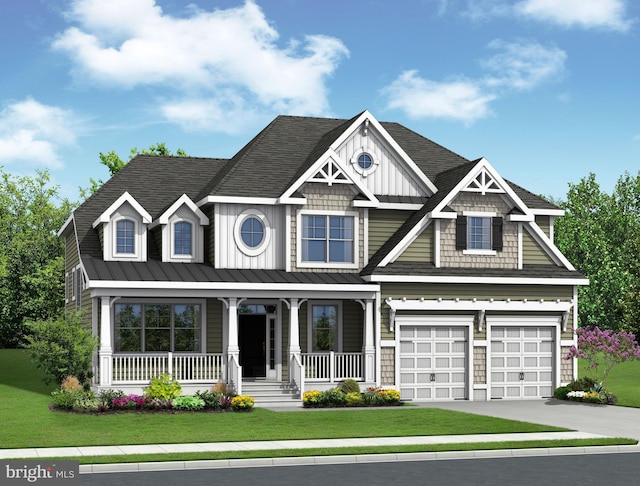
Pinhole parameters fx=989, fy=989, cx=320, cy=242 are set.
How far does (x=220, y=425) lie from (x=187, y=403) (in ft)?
11.4

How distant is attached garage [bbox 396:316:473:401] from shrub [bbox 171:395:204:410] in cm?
780

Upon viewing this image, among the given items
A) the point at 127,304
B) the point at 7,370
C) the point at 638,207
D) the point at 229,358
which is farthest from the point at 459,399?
the point at 638,207

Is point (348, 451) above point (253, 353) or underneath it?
underneath

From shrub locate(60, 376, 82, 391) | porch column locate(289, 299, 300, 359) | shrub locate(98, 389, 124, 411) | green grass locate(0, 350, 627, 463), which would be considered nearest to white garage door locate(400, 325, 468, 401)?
green grass locate(0, 350, 627, 463)

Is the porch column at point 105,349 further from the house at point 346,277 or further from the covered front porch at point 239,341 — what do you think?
the house at point 346,277

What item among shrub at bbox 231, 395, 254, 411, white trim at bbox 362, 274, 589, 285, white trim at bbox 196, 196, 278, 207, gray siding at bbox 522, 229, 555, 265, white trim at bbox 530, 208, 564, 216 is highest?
white trim at bbox 196, 196, 278, 207

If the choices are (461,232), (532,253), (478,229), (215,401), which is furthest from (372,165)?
(215,401)

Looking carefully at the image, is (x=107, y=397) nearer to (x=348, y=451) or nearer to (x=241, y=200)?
(x=241, y=200)

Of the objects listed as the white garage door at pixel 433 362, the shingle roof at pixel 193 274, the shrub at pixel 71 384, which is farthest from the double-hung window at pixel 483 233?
the shrub at pixel 71 384

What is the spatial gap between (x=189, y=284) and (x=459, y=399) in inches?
404

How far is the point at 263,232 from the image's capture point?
34.2 m

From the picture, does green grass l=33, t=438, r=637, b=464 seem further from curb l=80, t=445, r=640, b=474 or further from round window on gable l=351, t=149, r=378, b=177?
round window on gable l=351, t=149, r=378, b=177

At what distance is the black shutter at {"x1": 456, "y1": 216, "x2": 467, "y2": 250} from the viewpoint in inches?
1358

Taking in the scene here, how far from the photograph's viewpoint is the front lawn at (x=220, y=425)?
21891mm
